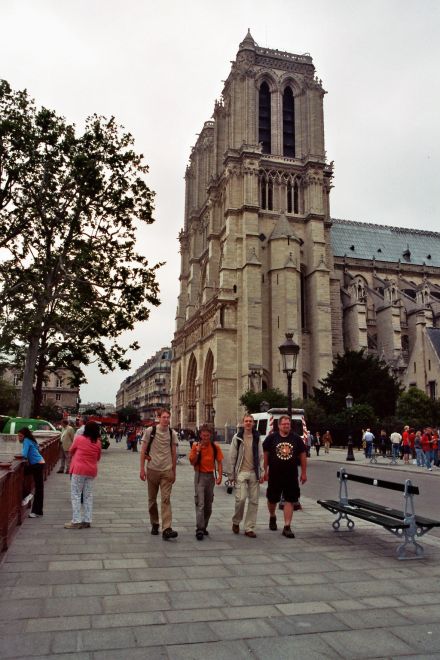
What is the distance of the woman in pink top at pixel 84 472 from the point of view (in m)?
7.66

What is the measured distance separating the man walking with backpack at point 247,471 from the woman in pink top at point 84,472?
2.06m

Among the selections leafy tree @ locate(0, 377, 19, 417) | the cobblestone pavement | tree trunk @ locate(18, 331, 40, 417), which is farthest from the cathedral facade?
the cobblestone pavement

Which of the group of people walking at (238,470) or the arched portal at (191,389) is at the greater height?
the arched portal at (191,389)

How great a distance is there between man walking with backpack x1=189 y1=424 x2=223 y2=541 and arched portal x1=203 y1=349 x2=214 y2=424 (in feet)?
141

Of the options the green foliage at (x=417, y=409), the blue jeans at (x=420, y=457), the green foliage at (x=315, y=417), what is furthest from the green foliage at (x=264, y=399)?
the blue jeans at (x=420, y=457)

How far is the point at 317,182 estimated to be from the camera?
51.3 meters

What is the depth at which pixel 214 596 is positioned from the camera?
181 inches

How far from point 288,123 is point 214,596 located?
56001 mm

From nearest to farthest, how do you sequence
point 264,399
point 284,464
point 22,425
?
point 284,464, point 22,425, point 264,399

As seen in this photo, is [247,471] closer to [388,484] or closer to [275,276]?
[388,484]

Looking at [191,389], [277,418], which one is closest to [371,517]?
[277,418]

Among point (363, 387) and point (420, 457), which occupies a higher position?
point (363, 387)

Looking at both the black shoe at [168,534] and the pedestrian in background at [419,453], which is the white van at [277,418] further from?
the black shoe at [168,534]

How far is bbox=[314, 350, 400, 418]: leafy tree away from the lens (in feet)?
126
